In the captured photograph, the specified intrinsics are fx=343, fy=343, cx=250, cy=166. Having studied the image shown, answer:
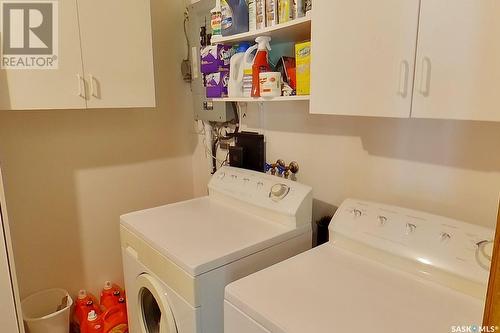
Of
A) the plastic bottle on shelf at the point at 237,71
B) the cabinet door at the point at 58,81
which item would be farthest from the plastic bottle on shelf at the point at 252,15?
the cabinet door at the point at 58,81

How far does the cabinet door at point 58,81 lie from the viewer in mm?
1559

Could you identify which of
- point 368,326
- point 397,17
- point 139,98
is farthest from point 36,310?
point 397,17

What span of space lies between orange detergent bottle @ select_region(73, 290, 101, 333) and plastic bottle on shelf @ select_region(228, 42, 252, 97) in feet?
5.16

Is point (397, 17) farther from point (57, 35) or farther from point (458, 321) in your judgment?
point (57, 35)

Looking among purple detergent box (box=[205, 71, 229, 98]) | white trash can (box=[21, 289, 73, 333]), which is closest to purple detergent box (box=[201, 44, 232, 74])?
purple detergent box (box=[205, 71, 229, 98])

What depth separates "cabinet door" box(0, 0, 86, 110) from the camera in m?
1.56

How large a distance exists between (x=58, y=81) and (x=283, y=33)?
1.09 meters

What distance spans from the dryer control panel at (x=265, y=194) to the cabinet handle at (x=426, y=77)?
69cm

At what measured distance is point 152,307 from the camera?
1.70 metres

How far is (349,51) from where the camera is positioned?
1111 mm

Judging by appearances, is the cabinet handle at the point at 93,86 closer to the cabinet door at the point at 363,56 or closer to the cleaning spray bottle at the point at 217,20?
the cleaning spray bottle at the point at 217,20

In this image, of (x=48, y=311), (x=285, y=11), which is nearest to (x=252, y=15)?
(x=285, y=11)

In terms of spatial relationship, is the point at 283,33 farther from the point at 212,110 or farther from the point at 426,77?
the point at 212,110

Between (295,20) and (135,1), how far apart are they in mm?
953
